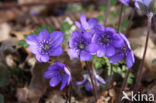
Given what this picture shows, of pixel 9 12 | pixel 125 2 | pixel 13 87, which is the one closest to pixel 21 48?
pixel 13 87

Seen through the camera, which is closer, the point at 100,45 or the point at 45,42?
the point at 100,45

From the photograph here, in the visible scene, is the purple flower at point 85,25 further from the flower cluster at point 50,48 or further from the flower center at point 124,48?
the flower center at point 124,48

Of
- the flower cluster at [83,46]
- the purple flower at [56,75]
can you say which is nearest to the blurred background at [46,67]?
the flower cluster at [83,46]

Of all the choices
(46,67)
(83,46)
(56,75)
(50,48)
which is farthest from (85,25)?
(46,67)

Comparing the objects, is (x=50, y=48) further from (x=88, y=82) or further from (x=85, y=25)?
(x=88, y=82)

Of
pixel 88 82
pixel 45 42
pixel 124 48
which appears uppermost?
pixel 45 42

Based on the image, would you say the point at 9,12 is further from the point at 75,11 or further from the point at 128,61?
the point at 128,61

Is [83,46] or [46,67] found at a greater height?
[83,46]
